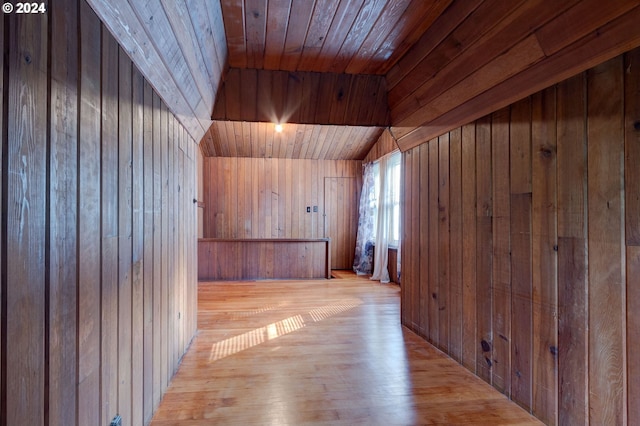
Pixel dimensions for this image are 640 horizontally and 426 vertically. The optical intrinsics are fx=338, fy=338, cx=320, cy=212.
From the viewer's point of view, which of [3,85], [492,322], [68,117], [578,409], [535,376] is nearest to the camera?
[3,85]

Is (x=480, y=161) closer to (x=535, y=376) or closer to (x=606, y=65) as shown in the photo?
(x=606, y=65)

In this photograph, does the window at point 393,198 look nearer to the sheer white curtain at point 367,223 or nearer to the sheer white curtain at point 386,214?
the sheer white curtain at point 386,214

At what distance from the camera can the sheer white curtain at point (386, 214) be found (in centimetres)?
552

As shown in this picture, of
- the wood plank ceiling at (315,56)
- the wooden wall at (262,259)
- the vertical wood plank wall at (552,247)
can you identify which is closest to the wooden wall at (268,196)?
the wooden wall at (262,259)

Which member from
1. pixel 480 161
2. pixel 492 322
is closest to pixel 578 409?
pixel 492 322

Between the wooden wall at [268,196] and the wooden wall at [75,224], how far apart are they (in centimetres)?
492

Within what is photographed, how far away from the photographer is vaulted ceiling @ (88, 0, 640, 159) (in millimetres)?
1282

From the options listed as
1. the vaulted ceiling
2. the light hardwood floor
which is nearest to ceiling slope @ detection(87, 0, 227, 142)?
the vaulted ceiling

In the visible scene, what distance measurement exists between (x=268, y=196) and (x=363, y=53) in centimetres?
451

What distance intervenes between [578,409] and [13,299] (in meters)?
2.06

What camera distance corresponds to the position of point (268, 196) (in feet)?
21.9

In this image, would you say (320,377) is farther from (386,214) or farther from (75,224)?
(386,214)

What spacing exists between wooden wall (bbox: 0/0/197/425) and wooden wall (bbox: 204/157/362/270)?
4.92 meters

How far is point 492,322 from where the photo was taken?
202cm
